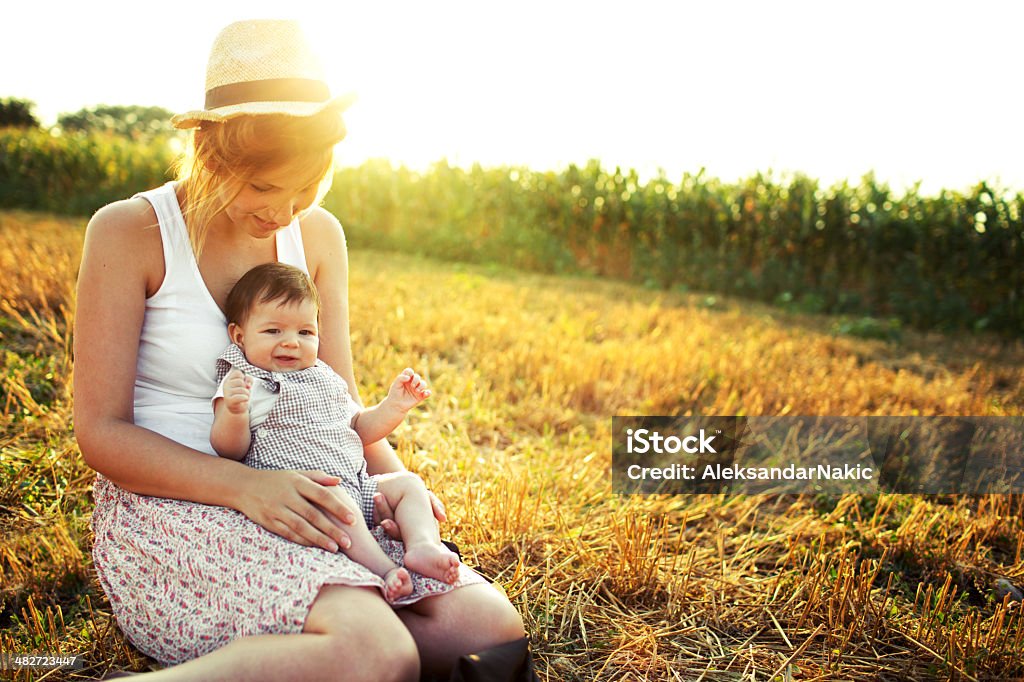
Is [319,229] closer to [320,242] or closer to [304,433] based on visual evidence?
[320,242]

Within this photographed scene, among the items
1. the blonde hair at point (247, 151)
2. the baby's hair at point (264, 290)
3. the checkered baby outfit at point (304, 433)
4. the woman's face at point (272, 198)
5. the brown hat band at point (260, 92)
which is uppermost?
the brown hat band at point (260, 92)

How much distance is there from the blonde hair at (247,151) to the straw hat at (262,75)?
0.12 ft

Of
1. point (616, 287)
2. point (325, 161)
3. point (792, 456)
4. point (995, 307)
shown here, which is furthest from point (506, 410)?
point (995, 307)

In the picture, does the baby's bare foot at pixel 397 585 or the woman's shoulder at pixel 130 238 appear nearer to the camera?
the baby's bare foot at pixel 397 585

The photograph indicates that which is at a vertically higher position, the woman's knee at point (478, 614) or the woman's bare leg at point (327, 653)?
the woman's bare leg at point (327, 653)

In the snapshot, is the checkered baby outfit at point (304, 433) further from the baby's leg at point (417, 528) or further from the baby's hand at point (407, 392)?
the baby's hand at point (407, 392)

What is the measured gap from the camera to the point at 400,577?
1.75 m

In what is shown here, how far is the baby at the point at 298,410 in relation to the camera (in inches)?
73.5

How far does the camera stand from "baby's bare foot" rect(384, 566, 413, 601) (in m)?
1.73

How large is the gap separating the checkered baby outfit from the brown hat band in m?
0.66

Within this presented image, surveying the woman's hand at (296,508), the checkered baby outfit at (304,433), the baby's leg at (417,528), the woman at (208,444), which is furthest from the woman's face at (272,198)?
the baby's leg at (417,528)

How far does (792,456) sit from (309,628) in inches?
119

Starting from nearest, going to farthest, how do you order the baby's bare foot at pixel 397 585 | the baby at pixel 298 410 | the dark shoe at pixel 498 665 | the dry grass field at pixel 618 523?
the dark shoe at pixel 498 665
the baby's bare foot at pixel 397 585
the baby at pixel 298 410
the dry grass field at pixel 618 523

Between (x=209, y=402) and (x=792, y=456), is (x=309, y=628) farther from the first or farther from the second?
(x=792, y=456)
